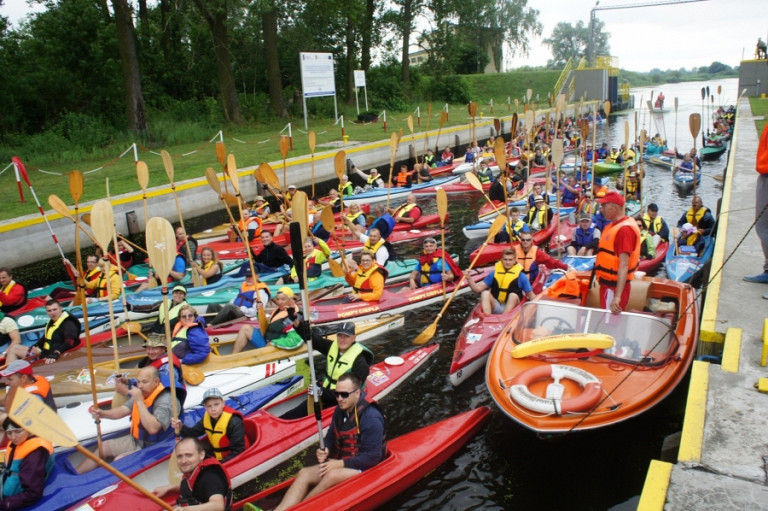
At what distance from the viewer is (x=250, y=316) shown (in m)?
9.06

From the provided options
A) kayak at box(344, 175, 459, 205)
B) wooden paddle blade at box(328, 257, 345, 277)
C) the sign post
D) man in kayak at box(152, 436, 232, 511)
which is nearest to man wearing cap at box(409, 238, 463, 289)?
wooden paddle blade at box(328, 257, 345, 277)

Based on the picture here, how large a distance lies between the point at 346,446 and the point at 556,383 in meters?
2.05

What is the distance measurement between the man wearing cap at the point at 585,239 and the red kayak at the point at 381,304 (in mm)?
2685

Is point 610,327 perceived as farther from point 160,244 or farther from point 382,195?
point 382,195

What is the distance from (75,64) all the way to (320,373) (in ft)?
76.5

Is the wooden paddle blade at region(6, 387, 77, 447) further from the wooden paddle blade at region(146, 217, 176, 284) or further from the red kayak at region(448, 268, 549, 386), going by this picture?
the red kayak at region(448, 268, 549, 386)

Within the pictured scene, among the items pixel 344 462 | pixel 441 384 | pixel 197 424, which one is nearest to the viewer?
pixel 344 462

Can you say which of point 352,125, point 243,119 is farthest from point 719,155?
point 243,119

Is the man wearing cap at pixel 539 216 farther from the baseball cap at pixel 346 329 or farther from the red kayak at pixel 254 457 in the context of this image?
the baseball cap at pixel 346 329

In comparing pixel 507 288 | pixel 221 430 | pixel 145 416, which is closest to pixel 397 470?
pixel 221 430

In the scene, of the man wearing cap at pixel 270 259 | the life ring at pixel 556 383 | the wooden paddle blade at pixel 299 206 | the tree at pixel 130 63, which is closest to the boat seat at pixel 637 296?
Result: the life ring at pixel 556 383

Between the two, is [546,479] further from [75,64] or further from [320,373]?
[75,64]

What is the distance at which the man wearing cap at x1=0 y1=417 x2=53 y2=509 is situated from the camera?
493 cm

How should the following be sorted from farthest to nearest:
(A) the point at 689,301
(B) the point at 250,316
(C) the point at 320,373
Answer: (B) the point at 250,316 < (C) the point at 320,373 < (A) the point at 689,301
